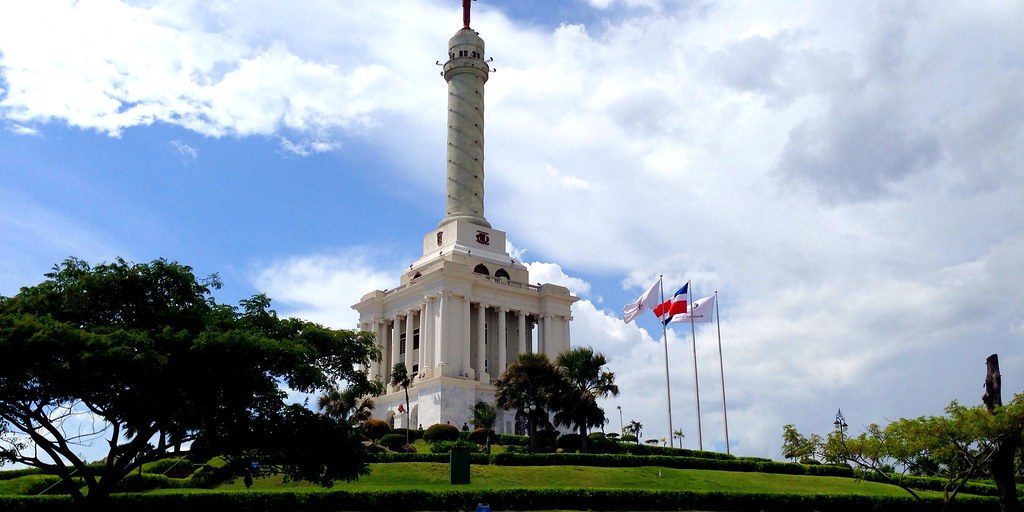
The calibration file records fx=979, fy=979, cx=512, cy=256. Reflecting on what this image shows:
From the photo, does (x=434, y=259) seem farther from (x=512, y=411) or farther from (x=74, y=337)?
(x=74, y=337)

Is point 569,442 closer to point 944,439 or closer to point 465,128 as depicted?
point 944,439

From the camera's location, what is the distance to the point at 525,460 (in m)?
49.7

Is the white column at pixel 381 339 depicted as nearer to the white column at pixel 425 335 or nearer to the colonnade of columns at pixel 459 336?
the colonnade of columns at pixel 459 336

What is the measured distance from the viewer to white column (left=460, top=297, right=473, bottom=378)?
2977 inches

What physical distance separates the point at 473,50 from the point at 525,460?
4807 cm

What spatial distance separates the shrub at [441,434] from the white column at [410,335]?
54.1 ft

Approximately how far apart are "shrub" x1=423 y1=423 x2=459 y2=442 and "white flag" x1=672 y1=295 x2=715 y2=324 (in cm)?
1711

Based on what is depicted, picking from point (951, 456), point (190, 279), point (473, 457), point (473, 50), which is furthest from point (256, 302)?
point (473, 50)

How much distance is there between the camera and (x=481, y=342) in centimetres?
7912

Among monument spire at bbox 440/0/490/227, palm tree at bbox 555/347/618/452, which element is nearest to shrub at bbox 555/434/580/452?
palm tree at bbox 555/347/618/452

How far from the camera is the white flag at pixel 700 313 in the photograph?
66875mm

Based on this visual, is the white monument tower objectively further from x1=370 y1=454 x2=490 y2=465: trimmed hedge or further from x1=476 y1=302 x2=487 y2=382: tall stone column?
x1=370 y1=454 x2=490 y2=465: trimmed hedge

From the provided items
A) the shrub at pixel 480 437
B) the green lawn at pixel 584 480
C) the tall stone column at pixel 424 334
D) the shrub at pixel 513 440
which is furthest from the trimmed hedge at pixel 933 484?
the tall stone column at pixel 424 334

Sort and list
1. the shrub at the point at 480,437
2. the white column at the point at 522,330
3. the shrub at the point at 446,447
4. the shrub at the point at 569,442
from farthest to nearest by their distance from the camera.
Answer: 1. the white column at the point at 522,330
2. the shrub at the point at 480,437
3. the shrub at the point at 569,442
4. the shrub at the point at 446,447
